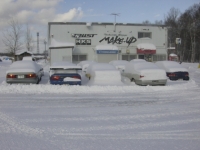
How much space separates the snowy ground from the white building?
795 inches

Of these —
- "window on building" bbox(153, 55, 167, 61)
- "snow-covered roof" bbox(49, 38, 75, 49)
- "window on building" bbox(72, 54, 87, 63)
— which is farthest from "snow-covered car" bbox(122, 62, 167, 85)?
"window on building" bbox(153, 55, 167, 61)

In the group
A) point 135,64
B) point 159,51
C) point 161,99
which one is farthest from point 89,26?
point 161,99

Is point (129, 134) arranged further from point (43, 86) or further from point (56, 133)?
point (43, 86)

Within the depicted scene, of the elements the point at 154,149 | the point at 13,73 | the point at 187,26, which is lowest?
the point at 154,149

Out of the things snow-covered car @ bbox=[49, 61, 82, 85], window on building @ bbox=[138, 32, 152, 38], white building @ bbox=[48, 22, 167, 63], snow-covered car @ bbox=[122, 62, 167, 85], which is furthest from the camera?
window on building @ bbox=[138, 32, 152, 38]

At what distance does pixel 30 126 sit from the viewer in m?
6.28

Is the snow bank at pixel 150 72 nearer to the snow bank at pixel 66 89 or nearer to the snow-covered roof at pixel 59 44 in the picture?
the snow bank at pixel 66 89

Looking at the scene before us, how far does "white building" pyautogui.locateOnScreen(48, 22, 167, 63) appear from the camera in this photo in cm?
3091

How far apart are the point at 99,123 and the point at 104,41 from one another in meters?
26.4

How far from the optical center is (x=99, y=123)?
6691 millimetres

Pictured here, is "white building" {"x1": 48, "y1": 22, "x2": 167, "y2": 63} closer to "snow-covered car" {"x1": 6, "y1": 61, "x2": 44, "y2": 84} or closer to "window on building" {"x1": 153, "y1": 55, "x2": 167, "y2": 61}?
"window on building" {"x1": 153, "y1": 55, "x2": 167, "y2": 61}

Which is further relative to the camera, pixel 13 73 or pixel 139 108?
pixel 13 73

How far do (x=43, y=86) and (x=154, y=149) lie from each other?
9024 mm

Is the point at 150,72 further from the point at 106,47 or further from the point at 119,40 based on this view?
the point at 119,40
